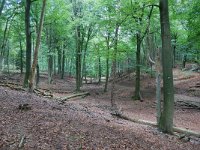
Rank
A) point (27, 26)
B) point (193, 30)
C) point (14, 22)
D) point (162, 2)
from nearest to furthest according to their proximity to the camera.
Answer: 1. point (162, 2)
2. point (27, 26)
3. point (193, 30)
4. point (14, 22)

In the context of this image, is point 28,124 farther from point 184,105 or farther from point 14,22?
point 14,22

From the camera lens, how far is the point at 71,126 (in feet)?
33.8

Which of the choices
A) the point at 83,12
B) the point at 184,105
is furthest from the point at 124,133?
the point at 83,12

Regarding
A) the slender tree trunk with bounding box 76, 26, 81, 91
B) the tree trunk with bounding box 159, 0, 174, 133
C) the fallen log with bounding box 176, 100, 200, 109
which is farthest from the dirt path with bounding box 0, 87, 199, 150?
the slender tree trunk with bounding box 76, 26, 81, 91

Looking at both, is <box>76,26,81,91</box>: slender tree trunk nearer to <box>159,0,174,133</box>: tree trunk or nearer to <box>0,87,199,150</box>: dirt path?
<box>0,87,199,150</box>: dirt path

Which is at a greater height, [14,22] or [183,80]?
[14,22]

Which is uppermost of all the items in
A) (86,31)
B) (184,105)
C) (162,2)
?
(86,31)

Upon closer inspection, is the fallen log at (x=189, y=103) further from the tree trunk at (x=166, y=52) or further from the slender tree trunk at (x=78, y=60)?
the tree trunk at (x=166, y=52)

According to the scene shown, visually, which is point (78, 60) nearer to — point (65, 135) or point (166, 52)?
point (166, 52)

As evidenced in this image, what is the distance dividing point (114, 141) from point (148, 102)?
637 inches

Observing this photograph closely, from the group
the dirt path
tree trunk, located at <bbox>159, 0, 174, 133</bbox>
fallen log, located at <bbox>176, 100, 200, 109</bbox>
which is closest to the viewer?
the dirt path

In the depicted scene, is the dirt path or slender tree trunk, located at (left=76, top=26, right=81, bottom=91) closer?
the dirt path

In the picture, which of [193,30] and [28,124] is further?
[193,30]

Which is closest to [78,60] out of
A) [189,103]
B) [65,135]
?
[189,103]
